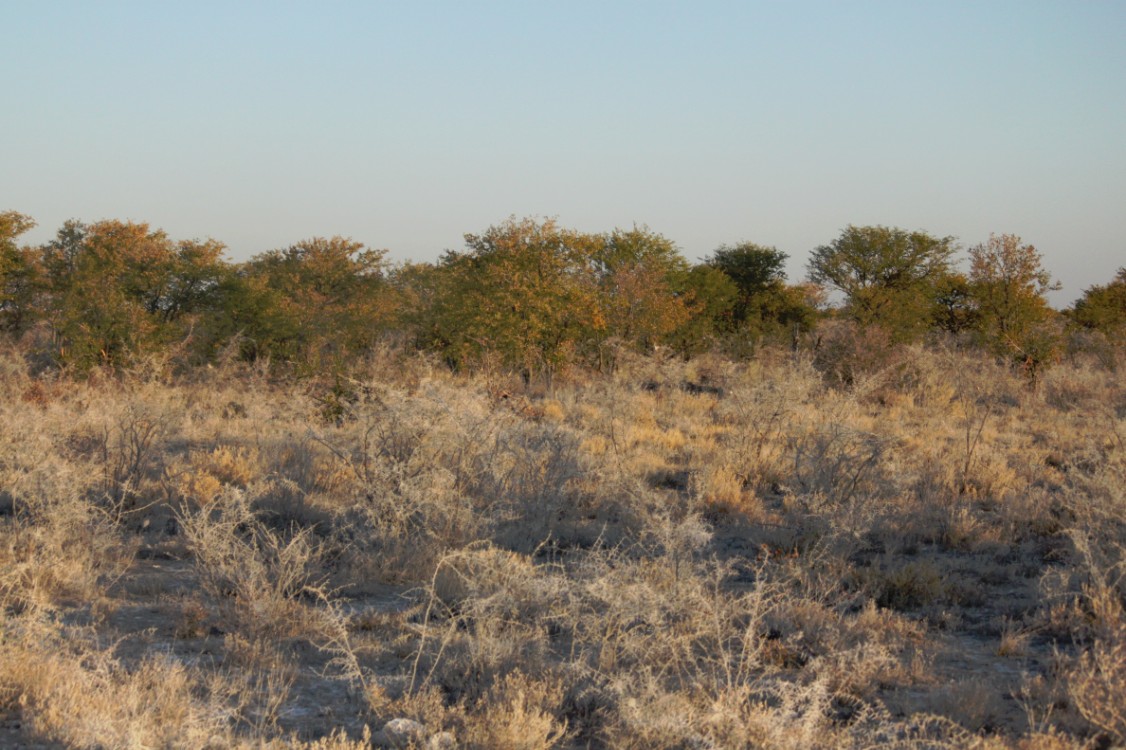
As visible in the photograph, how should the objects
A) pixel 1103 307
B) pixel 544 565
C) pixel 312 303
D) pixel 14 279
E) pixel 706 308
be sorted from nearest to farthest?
pixel 544 565 < pixel 312 303 < pixel 14 279 < pixel 706 308 < pixel 1103 307

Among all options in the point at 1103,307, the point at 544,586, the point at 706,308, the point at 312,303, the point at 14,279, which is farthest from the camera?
the point at 1103,307

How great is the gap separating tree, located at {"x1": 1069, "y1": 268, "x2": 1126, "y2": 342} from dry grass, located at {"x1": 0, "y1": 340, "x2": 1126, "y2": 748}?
23.1 m

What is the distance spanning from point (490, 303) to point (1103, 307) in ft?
88.4

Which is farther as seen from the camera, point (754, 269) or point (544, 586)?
point (754, 269)

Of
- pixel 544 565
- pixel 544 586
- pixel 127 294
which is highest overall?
pixel 127 294

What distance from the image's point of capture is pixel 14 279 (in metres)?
24.6

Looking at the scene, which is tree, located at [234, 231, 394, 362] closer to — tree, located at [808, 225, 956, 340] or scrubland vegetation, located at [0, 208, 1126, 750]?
scrubland vegetation, located at [0, 208, 1126, 750]

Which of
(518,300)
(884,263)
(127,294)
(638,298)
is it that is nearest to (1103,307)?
(884,263)

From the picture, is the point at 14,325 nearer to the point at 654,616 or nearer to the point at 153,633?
the point at 153,633

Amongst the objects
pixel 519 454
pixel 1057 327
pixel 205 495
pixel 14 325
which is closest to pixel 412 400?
pixel 519 454

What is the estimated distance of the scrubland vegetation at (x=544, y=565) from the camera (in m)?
4.17

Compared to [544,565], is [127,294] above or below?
above

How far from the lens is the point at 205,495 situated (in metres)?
8.63

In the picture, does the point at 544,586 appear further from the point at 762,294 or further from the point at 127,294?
the point at 762,294
